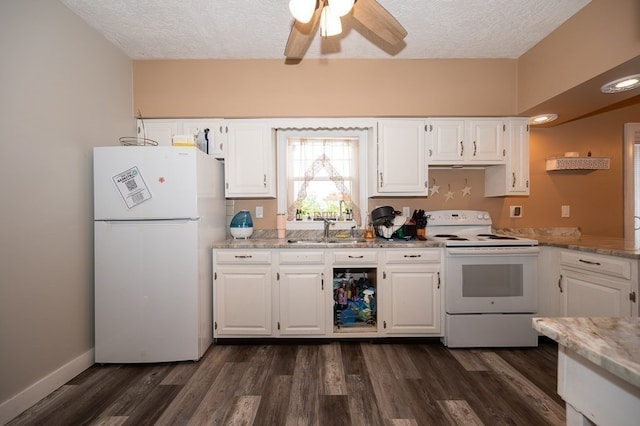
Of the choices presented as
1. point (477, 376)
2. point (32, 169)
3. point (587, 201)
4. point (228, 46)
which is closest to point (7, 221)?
point (32, 169)

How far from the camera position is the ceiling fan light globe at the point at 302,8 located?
1390 mm

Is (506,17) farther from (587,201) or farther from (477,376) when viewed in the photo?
(477,376)

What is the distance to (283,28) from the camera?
243cm

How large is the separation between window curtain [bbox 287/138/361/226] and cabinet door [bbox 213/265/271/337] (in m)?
0.87

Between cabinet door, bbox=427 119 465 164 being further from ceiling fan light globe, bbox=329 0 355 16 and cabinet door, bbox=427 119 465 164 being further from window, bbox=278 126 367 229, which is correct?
ceiling fan light globe, bbox=329 0 355 16

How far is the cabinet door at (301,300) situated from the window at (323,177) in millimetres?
713

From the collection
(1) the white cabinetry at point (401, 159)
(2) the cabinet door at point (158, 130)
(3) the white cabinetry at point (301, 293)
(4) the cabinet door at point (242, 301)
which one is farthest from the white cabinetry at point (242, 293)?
(1) the white cabinetry at point (401, 159)

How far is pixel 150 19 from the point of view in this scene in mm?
2309

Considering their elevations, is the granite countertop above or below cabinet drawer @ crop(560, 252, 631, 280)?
above

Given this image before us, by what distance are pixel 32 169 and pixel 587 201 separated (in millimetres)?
5013

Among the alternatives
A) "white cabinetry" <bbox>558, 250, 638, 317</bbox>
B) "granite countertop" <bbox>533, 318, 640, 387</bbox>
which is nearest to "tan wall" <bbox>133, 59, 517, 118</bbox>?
"white cabinetry" <bbox>558, 250, 638, 317</bbox>

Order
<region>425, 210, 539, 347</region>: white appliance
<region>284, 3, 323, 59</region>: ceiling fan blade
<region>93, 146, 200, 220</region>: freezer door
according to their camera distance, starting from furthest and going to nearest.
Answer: <region>425, 210, 539, 347</region>: white appliance < <region>93, 146, 200, 220</region>: freezer door < <region>284, 3, 323, 59</region>: ceiling fan blade

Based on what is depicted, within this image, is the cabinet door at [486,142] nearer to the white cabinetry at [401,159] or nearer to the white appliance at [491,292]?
the white cabinetry at [401,159]

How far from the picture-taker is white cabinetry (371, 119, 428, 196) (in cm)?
293
